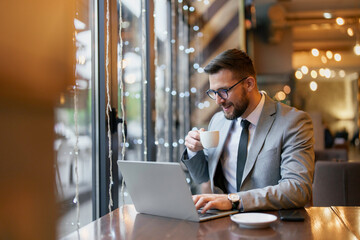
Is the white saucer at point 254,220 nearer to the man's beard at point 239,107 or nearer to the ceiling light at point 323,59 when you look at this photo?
the man's beard at point 239,107

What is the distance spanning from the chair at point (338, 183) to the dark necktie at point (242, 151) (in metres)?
1.03

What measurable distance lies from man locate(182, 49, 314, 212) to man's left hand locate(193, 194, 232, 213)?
0.90ft

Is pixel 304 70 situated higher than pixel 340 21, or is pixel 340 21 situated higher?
pixel 340 21

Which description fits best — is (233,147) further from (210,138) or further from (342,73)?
(342,73)

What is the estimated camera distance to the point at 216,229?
4.61ft

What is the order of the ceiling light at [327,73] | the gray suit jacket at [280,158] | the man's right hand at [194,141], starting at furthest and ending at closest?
the ceiling light at [327,73]
the man's right hand at [194,141]
the gray suit jacket at [280,158]

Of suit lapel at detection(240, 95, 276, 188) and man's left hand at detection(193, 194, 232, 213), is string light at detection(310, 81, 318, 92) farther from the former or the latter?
man's left hand at detection(193, 194, 232, 213)

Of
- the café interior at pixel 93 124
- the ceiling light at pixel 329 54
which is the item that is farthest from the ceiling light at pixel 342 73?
the café interior at pixel 93 124

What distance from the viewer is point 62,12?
5.21ft

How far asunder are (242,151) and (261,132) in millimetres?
136

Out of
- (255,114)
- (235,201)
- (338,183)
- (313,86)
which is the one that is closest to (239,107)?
(255,114)

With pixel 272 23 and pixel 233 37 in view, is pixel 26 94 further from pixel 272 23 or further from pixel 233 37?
pixel 272 23

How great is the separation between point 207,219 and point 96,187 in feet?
3.18

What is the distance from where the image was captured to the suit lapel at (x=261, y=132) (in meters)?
2.05
